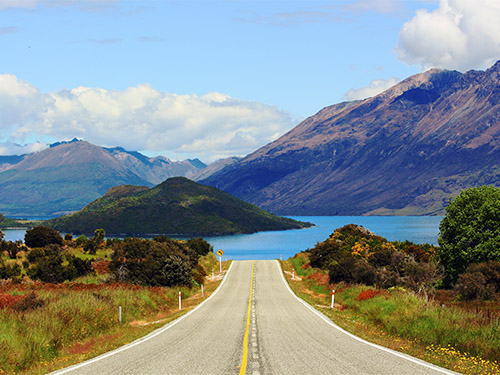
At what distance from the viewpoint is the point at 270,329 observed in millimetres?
20578

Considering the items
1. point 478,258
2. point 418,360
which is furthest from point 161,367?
point 478,258

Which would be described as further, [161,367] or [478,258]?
[478,258]

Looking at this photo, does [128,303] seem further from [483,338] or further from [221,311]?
[483,338]

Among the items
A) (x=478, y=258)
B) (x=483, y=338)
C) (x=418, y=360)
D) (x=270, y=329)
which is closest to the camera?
(x=418, y=360)

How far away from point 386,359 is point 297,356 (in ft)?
Result: 8.14

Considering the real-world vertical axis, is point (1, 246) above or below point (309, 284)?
above

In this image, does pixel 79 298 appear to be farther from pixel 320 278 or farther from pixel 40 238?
pixel 40 238

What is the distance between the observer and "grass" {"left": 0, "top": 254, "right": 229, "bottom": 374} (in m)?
15.2

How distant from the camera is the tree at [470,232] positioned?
134 feet

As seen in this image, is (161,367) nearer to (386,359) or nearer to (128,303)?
(386,359)

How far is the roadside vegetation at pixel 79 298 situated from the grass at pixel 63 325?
0.09 feet

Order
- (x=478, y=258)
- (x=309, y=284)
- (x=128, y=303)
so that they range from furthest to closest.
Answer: (x=309, y=284), (x=478, y=258), (x=128, y=303)

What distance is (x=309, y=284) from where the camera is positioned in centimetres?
5153

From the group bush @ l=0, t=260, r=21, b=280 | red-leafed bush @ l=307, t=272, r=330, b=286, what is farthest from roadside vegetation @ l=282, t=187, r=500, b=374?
bush @ l=0, t=260, r=21, b=280
